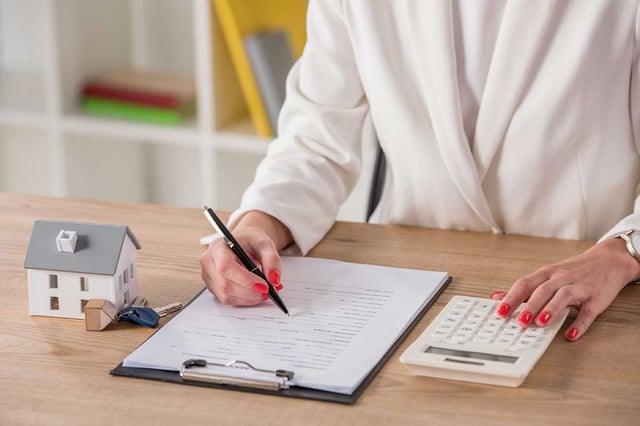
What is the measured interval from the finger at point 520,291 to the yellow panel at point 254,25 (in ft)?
5.44

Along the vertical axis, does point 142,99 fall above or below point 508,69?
below

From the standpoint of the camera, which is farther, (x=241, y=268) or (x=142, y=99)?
(x=142, y=99)

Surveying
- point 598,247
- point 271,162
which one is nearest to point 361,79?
point 271,162

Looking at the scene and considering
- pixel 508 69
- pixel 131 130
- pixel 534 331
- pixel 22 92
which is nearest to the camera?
pixel 534 331

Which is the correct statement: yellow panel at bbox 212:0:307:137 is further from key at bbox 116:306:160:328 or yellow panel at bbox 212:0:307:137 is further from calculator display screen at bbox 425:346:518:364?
calculator display screen at bbox 425:346:518:364

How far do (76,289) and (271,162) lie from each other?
1.52 feet

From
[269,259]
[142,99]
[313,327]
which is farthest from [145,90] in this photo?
[313,327]

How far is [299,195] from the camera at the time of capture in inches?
61.6

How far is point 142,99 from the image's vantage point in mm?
3031

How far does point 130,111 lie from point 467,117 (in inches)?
63.8

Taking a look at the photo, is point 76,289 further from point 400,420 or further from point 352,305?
point 400,420

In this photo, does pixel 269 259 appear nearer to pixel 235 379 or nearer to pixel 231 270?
pixel 231 270

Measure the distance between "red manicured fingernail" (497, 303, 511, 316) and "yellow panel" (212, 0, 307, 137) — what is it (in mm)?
1708

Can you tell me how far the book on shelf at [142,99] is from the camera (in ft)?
9.90
